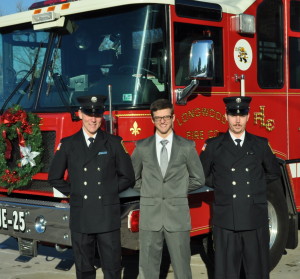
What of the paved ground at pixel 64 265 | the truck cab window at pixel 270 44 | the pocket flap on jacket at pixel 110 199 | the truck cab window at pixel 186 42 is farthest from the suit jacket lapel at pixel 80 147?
the truck cab window at pixel 270 44

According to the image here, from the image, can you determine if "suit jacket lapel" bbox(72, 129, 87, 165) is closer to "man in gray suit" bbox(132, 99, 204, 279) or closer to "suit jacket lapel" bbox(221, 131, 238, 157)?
"man in gray suit" bbox(132, 99, 204, 279)

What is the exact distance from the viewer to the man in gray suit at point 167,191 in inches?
181

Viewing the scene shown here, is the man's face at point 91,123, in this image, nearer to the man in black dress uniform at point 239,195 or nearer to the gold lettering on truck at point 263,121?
the man in black dress uniform at point 239,195

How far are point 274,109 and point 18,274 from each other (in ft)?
10.3

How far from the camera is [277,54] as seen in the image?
21.4 feet

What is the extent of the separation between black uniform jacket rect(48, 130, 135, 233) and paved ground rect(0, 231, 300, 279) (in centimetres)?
186

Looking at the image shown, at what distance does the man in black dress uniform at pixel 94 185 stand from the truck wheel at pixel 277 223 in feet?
7.03

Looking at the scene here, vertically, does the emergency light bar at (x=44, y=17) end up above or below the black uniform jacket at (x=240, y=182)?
above

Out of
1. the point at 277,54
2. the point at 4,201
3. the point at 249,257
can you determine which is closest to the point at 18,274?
the point at 4,201

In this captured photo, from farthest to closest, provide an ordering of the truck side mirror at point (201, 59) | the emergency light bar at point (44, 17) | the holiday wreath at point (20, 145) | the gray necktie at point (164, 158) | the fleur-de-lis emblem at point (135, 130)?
the emergency light bar at point (44, 17), the holiday wreath at point (20, 145), the fleur-de-lis emblem at point (135, 130), the truck side mirror at point (201, 59), the gray necktie at point (164, 158)

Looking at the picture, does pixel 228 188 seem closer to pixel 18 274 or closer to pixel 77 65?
pixel 77 65

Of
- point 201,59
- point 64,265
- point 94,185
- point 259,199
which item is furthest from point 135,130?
point 64,265

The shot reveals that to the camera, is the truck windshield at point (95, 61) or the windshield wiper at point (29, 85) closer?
the truck windshield at point (95, 61)

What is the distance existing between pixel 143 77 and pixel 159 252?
5.14 feet
